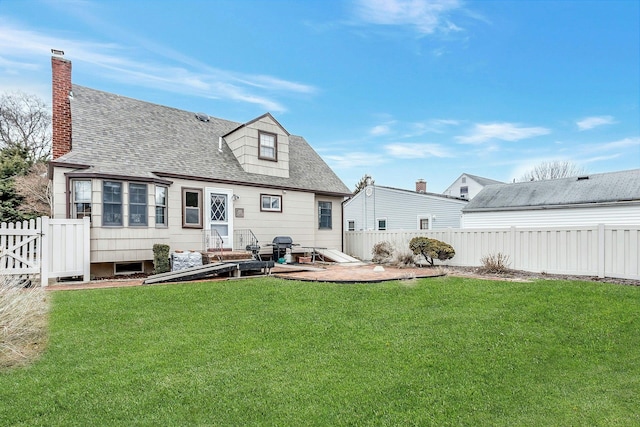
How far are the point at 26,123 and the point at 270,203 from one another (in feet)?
81.0

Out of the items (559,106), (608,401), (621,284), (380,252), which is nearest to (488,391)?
(608,401)

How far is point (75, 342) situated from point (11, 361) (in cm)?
69

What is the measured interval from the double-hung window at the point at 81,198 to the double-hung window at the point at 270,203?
19.0 feet

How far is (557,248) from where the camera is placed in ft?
33.5

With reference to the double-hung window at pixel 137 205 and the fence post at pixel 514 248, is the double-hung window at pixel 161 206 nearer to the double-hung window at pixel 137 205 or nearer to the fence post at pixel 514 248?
the double-hung window at pixel 137 205

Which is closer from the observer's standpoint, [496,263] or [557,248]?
[557,248]

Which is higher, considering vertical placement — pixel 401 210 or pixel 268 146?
pixel 268 146

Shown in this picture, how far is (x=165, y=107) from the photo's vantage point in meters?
14.4

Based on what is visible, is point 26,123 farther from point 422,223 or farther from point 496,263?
point 496,263

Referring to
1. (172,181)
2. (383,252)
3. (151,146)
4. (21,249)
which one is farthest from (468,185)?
(21,249)

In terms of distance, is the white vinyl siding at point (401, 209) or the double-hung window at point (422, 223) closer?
the white vinyl siding at point (401, 209)

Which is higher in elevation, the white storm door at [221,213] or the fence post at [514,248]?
the white storm door at [221,213]

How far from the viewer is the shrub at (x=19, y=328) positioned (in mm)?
4133

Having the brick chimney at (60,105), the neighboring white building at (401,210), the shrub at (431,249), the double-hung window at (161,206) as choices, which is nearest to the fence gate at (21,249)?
the double-hung window at (161,206)
